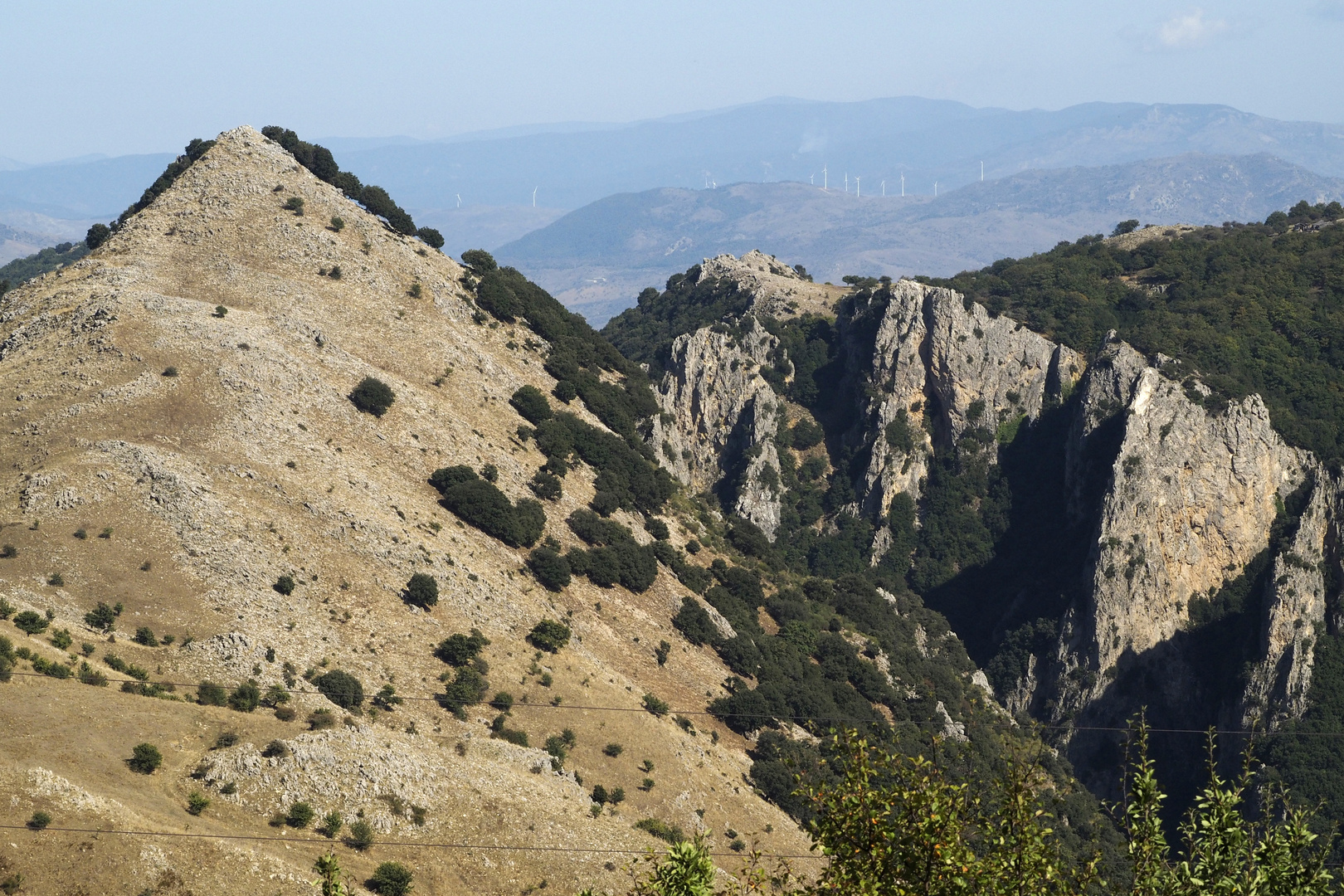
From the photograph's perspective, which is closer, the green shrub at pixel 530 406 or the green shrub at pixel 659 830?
the green shrub at pixel 659 830

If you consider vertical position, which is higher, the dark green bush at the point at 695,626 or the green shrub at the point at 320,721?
the green shrub at the point at 320,721

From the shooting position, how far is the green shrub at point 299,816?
1556 inches

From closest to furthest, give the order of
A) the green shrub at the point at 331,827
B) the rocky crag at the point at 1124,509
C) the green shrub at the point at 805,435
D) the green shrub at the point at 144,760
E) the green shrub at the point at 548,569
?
the green shrub at the point at 144,760, the green shrub at the point at 331,827, the green shrub at the point at 548,569, the rocky crag at the point at 1124,509, the green shrub at the point at 805,435

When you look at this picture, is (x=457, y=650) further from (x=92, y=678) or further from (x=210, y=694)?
(x=92, y=678)

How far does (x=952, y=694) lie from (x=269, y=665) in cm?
5304

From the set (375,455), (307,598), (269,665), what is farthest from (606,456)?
(269,665)

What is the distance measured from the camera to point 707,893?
22625mm

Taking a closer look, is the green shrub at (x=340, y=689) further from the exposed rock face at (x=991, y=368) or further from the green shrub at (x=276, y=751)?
the exposed rock face at (x=991, y=368)

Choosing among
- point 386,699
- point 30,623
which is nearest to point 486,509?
point 386,699

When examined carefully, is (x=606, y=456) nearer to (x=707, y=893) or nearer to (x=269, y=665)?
(x=269, y=665)

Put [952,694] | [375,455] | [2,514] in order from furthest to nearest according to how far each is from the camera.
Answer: [952,694], [375,455], [2,514]

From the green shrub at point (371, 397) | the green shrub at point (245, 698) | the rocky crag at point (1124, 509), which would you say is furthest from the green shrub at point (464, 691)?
the rocky crag at point (1124, 509)

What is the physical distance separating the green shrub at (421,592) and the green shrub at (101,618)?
14121 millimetres

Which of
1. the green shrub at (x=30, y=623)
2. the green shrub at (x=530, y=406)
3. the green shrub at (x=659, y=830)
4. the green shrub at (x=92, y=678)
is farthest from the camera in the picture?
the green shrub at (x=530, y=406)
